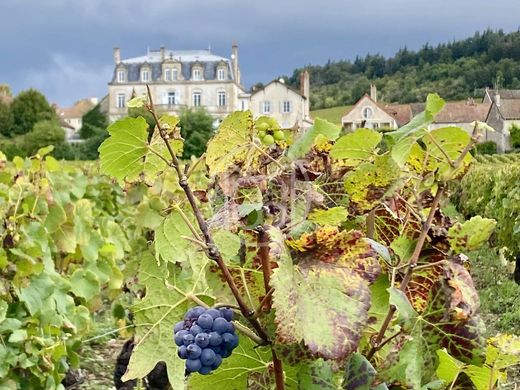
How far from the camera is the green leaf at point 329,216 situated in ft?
3.22

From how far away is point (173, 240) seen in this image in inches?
44.4

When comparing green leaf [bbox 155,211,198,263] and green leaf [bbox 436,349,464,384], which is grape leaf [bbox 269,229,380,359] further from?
green leaf [bbox 155,211,198,263]

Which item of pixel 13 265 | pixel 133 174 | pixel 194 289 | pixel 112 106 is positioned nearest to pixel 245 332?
pixel 194 289

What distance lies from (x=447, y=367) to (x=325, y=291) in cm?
21

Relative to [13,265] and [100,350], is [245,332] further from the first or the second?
[100,350]

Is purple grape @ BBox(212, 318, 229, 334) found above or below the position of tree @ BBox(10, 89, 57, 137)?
above

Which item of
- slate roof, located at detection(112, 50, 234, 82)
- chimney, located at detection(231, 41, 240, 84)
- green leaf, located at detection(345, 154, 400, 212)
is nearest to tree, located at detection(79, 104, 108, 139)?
slate roof, located at detection(112, 50, 234, 82)

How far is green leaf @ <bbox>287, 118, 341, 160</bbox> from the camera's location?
111 cm

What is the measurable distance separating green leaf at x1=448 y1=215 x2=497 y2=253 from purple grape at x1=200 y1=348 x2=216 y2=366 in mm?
348

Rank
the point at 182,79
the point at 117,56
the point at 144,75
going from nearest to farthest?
the point at 182,79 → the point at 144,75 → the point at 117,56

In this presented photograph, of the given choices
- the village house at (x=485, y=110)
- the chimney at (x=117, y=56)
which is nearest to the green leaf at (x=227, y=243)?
the village house at (x=485, y=110)

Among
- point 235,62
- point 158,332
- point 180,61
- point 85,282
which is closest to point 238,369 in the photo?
point 158,332

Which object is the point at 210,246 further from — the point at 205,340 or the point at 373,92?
the point at 373,92

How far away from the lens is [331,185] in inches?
46.1
